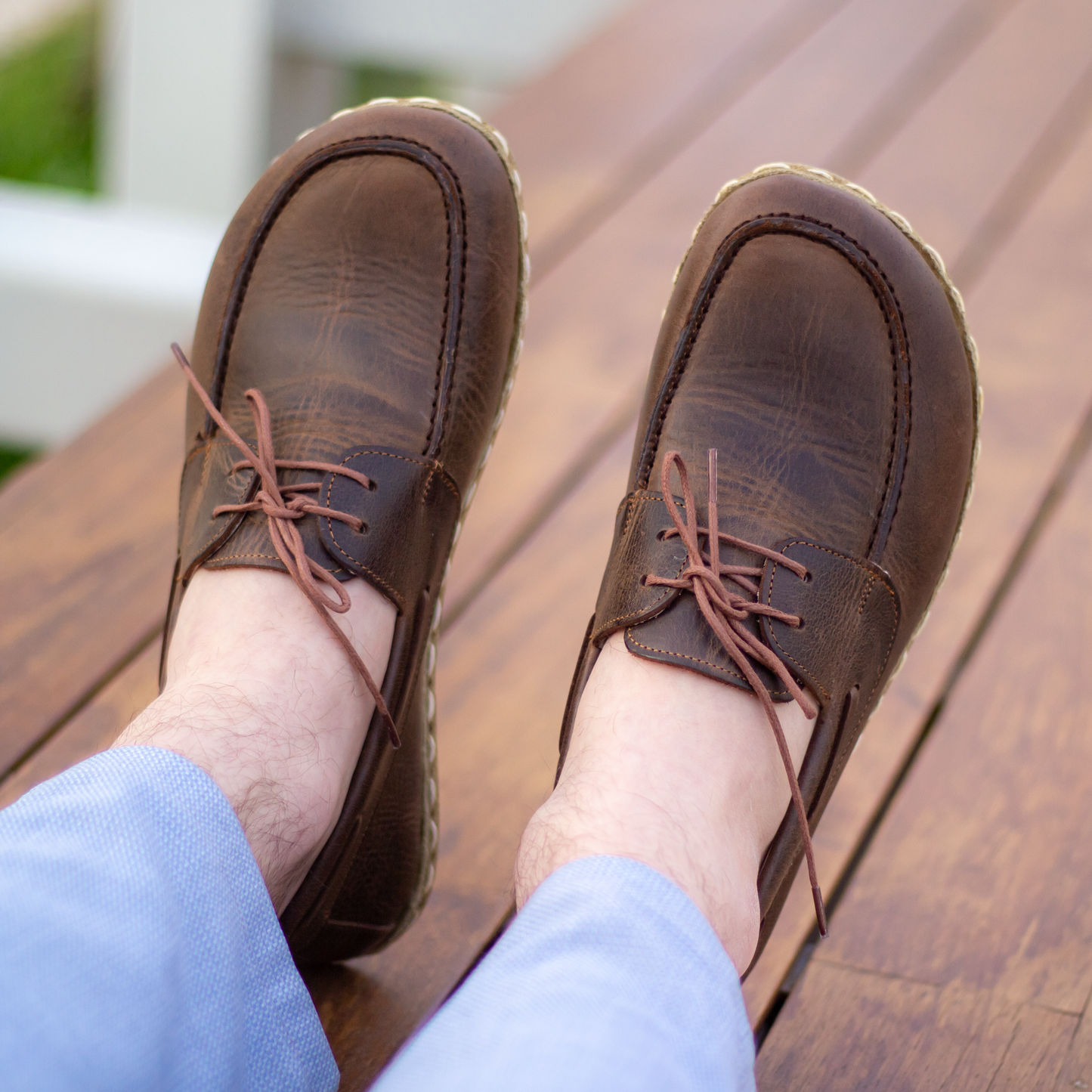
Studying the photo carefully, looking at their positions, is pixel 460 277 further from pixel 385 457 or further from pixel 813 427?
pixel 813 427

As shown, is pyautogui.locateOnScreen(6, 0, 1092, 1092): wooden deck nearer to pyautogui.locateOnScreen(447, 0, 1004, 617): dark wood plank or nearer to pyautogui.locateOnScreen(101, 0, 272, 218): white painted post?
pyautogui.locateOnScreen(447, 0, 1004, 617): dark wood plank

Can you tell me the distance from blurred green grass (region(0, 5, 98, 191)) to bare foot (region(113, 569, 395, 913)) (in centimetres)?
304

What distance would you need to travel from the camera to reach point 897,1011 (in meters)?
0.87

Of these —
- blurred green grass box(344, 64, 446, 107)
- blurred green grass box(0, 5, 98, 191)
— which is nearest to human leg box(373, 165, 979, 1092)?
blurred green grass box(344, 64, 446, 107)

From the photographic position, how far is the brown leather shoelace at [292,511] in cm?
87

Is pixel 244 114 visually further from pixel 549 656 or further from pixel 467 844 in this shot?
pixel 467 844

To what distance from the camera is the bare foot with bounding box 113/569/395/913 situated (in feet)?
2.55

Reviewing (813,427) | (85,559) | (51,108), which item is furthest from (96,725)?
(51,108)

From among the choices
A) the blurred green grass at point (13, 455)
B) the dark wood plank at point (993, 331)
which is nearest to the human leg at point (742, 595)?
the dark wood plank at point (993, 331)

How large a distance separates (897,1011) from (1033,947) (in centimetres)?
12

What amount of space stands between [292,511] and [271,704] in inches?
6.7

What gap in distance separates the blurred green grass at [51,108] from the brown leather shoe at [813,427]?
3043 millimetres

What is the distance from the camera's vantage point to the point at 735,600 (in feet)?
2.88

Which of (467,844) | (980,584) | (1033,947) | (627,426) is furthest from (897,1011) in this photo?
(627,426)
